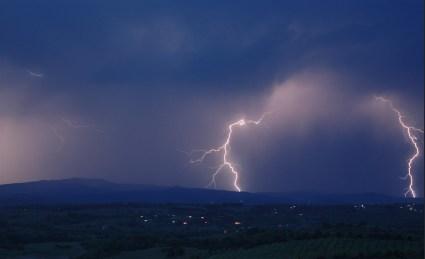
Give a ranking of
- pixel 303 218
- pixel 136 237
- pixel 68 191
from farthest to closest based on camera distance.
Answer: pixel 68 191
pixel 303 218
pixel 136 237

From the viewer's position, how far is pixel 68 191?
196000 millimetres

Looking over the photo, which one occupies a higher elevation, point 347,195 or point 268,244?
point 347,195

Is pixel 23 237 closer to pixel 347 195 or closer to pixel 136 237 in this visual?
pixel 136 237

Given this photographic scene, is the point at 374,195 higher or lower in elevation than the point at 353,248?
higher

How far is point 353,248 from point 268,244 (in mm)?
5966

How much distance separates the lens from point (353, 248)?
1473 inches

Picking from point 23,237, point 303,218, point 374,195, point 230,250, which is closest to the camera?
point 230,250

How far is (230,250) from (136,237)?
11618 millimetres

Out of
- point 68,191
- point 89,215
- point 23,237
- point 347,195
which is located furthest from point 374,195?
point 23,237

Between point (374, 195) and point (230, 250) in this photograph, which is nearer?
point (230, 250)

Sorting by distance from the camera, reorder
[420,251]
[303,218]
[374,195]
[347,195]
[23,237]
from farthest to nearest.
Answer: [347,195] → [374,195] → [303,218] → [23,237] → [420,251]

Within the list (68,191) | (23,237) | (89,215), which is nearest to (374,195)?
(68,191)

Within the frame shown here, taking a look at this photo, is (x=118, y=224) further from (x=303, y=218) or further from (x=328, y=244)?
(x=328, y=244)

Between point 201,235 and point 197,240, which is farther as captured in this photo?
point 201,235
